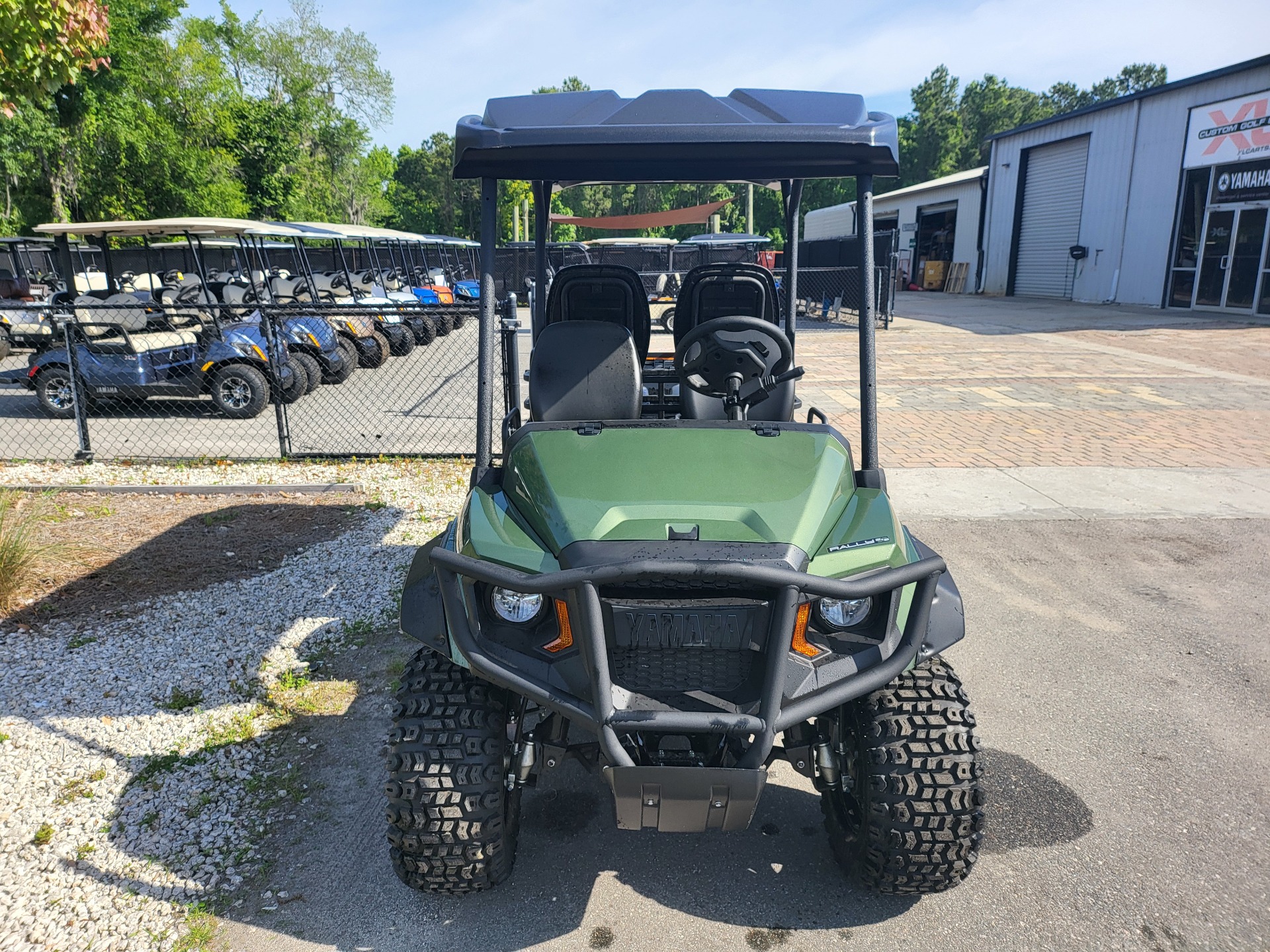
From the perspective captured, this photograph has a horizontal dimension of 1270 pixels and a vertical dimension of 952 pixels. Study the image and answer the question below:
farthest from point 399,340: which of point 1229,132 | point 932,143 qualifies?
point 932,143

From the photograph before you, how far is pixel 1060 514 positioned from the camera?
5.79 meters

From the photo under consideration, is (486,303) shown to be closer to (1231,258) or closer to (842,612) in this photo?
(842,612)

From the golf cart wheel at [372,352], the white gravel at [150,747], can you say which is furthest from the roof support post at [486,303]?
the golf cart wheel at [372,352]

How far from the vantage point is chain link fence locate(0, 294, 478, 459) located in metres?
7.14

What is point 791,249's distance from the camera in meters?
4.89

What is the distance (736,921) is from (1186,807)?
1600mm

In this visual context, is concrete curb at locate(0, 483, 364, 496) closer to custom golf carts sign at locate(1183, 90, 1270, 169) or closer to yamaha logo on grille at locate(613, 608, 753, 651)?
yamaha logo on grille at locate(613, 608, 753, 651)

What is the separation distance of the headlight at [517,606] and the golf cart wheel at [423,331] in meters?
12.9

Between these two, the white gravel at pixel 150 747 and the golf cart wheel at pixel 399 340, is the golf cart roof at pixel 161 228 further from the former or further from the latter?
the white gravel at pixel 150 747

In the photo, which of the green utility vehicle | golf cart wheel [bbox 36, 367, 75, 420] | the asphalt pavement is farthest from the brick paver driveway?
golf cart wheel [bbox 36, 367, 75, 420]

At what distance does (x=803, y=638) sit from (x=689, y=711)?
344 mm

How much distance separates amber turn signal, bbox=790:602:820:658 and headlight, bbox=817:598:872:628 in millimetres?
48

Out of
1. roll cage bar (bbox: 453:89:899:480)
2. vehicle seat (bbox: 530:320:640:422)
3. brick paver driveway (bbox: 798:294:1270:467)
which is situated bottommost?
brick paver driveway (bbox: 798:294:1270:467)

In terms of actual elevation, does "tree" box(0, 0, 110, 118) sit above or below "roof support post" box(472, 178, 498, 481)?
above
